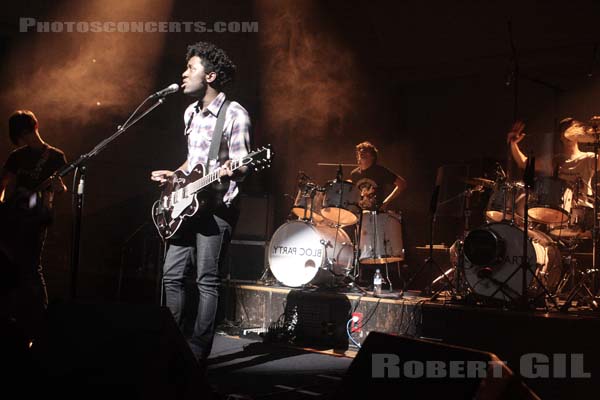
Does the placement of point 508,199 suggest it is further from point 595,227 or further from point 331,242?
point 331,242

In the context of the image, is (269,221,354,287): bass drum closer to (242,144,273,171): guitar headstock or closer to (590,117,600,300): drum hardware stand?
(590,117,600,300): drum hardware stand

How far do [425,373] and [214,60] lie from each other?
3129mm

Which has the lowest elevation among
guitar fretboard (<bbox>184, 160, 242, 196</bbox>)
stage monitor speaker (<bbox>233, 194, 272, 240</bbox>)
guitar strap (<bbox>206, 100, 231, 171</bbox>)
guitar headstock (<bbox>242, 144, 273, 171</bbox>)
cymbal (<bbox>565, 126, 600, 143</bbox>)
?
stage monitor speaker (<bbox>233, 194, 272, 240</bbox>)

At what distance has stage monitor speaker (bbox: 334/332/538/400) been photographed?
6.55 ft

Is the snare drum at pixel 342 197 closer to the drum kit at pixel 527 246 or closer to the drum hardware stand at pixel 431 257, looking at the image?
the drum hardware stand at pixel 431 257

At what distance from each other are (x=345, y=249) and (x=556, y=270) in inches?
89.6

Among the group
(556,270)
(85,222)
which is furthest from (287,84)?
(556,270)

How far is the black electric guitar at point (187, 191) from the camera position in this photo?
14.1 ft

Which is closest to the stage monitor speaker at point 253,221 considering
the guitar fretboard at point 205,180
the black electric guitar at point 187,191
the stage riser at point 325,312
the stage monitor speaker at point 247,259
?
the stage monitor speaker at point 247,259

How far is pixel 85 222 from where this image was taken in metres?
8.88

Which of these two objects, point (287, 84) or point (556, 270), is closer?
point (556, 270)

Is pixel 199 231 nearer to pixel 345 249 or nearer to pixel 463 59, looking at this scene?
pixel 345 249

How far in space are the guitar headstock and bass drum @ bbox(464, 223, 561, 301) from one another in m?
2.68

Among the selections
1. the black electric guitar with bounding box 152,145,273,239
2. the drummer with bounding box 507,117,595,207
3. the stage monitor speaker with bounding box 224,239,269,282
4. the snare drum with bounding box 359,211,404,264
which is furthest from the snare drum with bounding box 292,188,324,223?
the black electric guitar with bounding box 152,145,273,239
